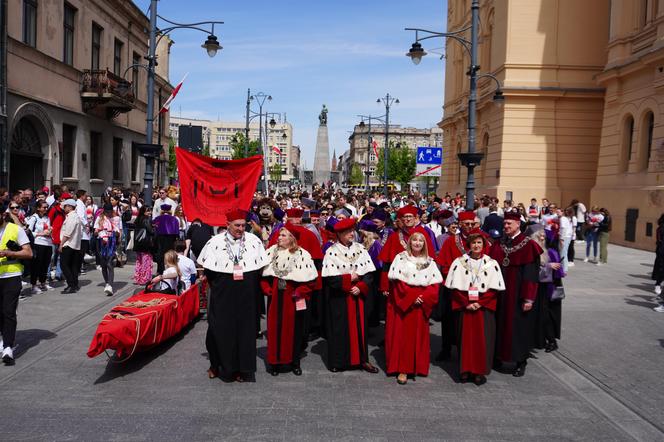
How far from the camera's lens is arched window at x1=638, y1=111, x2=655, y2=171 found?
21.5 metres

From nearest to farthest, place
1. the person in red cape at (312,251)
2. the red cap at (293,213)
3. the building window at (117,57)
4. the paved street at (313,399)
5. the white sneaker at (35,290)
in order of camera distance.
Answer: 1. the paved street at (313,399)
2. the person in red cape at (312,251)
3. the red cap at (293,213)
4. the white sneaker at (35,290)
5. the building window at (117,57)

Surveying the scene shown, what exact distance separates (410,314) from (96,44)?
2424 cm

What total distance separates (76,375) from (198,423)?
2.12m

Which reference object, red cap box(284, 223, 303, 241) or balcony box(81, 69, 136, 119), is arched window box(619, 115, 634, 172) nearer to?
red cap box(284, 223, 303, 241)

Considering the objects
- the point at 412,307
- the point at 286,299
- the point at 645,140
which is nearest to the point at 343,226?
the point at 286,299

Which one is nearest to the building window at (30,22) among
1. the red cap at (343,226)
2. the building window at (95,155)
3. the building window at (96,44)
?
the building window at (96,44)

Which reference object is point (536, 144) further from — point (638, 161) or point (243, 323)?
point (243, 323)

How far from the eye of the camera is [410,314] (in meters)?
6.62

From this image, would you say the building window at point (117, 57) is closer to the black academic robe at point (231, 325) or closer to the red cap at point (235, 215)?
the red cap at point (235, 215)

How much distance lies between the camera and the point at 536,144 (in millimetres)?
27406

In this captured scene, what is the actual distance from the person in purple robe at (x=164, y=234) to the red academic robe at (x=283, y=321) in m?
5.25

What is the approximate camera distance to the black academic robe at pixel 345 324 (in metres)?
6.88

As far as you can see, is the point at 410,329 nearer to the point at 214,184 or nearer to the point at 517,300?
the point at 517,300

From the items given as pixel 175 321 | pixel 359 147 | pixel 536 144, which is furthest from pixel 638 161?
pixel 359 147
